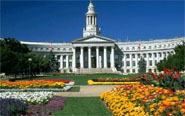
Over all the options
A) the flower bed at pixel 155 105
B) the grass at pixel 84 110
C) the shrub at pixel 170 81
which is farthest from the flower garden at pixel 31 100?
the shrub at pixel 170 81

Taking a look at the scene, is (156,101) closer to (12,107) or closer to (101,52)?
(12,107)

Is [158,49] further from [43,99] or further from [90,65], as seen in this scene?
[43,99]

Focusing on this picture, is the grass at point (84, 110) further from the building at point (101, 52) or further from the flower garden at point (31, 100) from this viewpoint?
the building at point (101, 52)

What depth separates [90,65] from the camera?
106 meters

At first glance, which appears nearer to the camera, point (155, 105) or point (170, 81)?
point (155, 105)

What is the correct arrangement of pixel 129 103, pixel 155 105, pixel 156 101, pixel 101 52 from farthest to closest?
pixel 101 52, pixel 129 103, pixel 156 101, pixel 155 105

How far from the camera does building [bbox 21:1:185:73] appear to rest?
10638 centimetres

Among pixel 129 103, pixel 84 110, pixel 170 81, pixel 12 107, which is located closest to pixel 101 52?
pixel 170 81

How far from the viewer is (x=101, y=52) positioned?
4382 inches

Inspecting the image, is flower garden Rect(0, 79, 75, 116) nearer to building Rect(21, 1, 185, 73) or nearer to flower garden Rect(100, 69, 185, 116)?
flower garden Rect(100, 69, 185, 116)

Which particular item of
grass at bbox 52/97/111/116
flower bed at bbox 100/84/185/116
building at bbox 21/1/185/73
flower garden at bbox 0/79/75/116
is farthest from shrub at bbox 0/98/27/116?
building at bbox 21/1/185/73

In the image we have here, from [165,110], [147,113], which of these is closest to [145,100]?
[147,113]

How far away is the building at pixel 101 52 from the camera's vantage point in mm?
106375

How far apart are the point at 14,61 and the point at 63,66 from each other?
7138 centimetres
